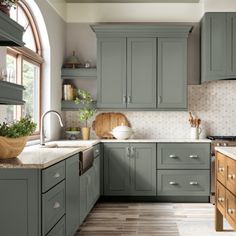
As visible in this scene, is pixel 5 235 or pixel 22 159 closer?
pixel 5 235

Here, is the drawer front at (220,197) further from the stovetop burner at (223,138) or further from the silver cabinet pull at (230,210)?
the stovetop burner at (223,138)

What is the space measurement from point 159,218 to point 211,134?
1787 mm

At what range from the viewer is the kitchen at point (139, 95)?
16.1 feet

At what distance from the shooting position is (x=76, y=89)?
6207mm

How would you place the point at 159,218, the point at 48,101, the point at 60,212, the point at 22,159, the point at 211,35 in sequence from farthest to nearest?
1. the point at 211,35
2. the point at 48,101
3. the point at 159,218
4. the point at 60,212
5. the point at 22,159

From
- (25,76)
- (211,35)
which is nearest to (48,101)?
(25,76)

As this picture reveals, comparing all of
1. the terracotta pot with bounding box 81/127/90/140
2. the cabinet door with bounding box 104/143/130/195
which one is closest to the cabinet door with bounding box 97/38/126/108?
the terracotta pot with bounding box 81/127/90/140

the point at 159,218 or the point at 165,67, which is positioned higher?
the point at 165,67

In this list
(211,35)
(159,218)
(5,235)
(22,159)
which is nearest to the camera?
(5,235)

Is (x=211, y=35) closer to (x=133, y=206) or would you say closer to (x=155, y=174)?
(x=155, y=174)

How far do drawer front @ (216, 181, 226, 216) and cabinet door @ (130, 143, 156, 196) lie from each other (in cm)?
144

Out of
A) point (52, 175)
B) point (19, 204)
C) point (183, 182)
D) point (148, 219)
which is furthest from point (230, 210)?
point (183, 182)

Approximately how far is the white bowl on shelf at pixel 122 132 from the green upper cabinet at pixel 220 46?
47.8 inches

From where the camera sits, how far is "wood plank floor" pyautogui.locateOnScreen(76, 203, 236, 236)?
4234mm
